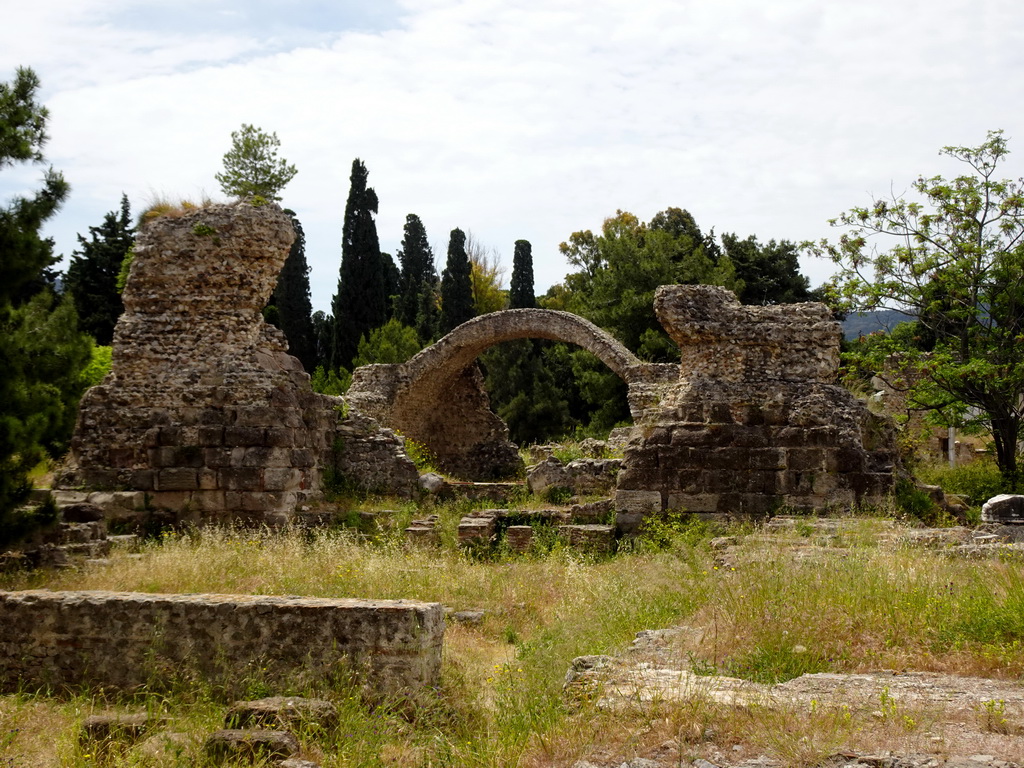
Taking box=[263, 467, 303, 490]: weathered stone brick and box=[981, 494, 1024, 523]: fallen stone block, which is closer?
box=[981, 494, 1024, 523]: fallen stone block

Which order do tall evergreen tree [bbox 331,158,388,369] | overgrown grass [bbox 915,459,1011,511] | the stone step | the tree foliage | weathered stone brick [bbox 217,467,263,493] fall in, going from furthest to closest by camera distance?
the tree foliage → tall evergreen tree [bbox 331,158,388,369] → overgrown grass [bbox 915,459,1011,511] → weathered stone brick [bbox 217,467,263,493] → the stone step

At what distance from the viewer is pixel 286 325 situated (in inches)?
1309

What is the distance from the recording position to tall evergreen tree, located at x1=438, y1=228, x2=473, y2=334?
3453 centimetres

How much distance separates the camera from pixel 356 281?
104 feet

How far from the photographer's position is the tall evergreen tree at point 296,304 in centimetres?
3300

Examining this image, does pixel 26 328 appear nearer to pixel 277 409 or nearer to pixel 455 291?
pixel 277 409

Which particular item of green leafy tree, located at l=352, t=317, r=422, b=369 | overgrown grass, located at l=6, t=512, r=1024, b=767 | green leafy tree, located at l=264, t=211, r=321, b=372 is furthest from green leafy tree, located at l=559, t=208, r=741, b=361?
overgrown grass, located at l=6, t=512, r=1024, b=767

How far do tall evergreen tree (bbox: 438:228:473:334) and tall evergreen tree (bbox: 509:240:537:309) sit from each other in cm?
170

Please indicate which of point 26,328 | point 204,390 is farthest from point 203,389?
point 26,328

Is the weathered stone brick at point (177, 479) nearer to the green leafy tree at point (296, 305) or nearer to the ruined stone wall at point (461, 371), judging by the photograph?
the ruined stone wall at point (461, 371)

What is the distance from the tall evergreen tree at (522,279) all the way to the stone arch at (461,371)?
15832 mm

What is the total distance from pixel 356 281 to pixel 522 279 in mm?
6875

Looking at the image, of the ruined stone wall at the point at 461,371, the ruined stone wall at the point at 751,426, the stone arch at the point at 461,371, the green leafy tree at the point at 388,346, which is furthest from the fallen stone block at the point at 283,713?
the green leafy tree at the point at 388,346

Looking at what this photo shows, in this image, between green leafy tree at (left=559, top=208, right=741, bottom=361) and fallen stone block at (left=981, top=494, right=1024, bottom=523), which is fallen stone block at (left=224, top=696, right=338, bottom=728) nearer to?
fallen stone block at (left=981, top=494, right=1024, bottom=523)
